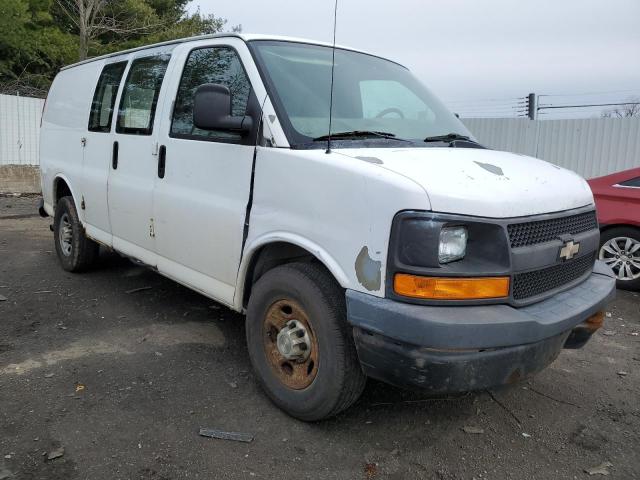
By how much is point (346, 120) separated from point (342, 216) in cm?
92

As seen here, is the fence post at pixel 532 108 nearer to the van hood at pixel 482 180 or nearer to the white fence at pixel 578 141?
the white fence at pixel 578 141

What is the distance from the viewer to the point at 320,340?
9.16ft

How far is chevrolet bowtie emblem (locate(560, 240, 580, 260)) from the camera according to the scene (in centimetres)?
288

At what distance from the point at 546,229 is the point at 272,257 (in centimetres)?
149

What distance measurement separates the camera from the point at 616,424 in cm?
324

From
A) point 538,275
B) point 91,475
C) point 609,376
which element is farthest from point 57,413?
point 609,376

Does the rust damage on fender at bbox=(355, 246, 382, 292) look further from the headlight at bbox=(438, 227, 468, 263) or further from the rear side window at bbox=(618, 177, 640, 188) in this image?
the rear side window at bbox=(618, 177, 640, 188)

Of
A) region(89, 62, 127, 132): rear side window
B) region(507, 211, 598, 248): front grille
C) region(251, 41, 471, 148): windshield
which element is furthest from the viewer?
region(89, 62, 127, 132): rear side window

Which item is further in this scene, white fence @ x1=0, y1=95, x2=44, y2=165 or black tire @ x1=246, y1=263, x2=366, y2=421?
white fence @ x1=0, y1=95, x2=44, y2=165

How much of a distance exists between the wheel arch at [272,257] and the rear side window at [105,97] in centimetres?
231

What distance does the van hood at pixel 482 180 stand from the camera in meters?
2.47

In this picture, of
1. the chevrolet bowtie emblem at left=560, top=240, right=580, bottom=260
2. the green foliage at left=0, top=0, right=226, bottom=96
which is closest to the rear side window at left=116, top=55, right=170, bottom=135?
the chevrolet bowtie emblem at left=560, top=240, right=580, bottom=260

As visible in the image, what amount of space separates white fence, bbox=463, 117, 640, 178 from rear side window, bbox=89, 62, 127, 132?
356 inches

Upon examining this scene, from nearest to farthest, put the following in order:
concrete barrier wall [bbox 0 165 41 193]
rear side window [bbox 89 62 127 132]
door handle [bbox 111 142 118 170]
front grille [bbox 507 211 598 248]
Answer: front grille [bbox 507 211 598 248]
door handle [bbox 111 142 118 170]
rear side window [bbox 89 62 127 132]
concrete barrier wall [bbox 0 165 41 193]
